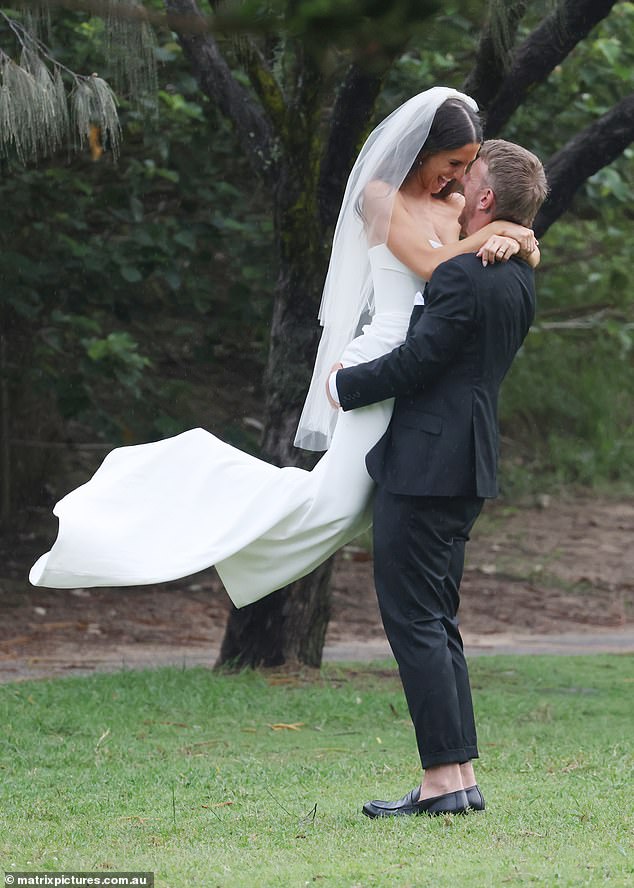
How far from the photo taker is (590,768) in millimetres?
5027

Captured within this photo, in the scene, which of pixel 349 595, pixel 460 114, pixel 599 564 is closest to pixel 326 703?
pixel 460 114

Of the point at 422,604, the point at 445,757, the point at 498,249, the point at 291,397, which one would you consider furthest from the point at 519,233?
the point at 291,397

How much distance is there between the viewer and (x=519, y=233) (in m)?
3.84

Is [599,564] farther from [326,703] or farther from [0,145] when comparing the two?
[0,145]

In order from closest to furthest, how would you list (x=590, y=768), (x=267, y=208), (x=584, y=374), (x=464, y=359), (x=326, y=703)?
1. (x=464, y=359)
2. (x=590, y=768)
3. (x=326, y=703)
4. (x=267, y=208)
5. (x=584, y=374)

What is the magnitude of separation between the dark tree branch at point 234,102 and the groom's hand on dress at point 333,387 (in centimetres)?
353

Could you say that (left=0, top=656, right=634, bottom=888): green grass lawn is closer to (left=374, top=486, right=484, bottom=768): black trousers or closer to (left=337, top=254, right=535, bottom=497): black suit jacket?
(left=374, top=486, right=484, bottom=768): black trousers

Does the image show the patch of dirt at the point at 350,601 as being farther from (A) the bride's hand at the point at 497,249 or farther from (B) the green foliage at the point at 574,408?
(A) the bride's hand at the point at 497,249

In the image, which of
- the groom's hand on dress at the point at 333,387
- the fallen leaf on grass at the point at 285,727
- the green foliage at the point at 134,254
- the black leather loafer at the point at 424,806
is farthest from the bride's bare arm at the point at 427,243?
the green foliage at the point at 134,254

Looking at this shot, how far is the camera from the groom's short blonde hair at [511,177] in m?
3.82

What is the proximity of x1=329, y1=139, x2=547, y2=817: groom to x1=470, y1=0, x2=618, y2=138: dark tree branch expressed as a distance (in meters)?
2.88

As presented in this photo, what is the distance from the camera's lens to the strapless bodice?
4012 millimetres

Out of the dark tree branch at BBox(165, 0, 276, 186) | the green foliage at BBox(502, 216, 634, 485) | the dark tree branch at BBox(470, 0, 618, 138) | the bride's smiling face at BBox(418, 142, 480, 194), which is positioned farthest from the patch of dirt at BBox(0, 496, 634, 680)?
the bride's smiling face at BBox(418, 142, 480, 194)

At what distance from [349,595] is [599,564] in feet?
9.25
